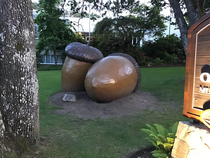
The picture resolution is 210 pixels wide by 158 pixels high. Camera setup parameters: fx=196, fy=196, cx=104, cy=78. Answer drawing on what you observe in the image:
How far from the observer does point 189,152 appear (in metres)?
2.61

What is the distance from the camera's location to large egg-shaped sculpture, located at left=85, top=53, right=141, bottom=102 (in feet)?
18.5

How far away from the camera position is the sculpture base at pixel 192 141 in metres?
2.48

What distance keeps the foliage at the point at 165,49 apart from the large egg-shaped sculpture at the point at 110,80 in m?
12.6

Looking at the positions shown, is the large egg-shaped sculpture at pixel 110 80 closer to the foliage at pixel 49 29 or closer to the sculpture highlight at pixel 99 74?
the sculpture highlight at pixel 99 74

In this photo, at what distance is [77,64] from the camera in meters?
6.80

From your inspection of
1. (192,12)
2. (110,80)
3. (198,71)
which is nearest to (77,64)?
(110,80)

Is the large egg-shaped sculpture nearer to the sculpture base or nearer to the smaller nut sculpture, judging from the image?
the smaller nut sculpture

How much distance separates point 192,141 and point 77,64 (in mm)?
4895

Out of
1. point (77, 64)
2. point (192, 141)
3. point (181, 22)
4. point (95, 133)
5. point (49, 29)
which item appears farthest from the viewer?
point (49, 29)

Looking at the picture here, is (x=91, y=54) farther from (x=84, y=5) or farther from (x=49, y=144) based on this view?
(x=84, y=5)

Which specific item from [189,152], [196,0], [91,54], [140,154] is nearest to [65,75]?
[91,54]

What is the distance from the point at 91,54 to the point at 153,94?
8.93ft

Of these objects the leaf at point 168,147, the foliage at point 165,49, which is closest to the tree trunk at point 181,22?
the leaf at point 168,147

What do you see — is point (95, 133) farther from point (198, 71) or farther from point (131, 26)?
point (131, 26)
